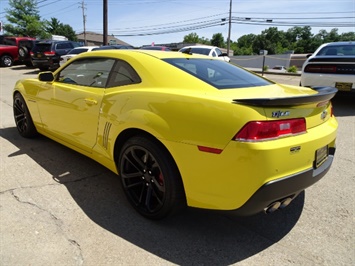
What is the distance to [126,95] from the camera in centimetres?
272

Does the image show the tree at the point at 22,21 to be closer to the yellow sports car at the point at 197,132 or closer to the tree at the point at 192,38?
the yellow sports car at the point at 197,132

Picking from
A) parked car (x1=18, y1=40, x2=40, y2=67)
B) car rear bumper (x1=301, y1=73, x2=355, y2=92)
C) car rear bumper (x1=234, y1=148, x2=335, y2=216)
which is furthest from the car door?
parked car (x1=18, y1=40, x2=40, y2=67)

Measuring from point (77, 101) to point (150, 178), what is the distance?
1323mm

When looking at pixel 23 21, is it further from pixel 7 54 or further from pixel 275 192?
pixel 275 192

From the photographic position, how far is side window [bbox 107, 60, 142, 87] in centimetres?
281

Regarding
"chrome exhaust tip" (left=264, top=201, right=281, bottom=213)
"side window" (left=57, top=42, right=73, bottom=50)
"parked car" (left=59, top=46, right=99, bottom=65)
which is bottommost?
"chrome exhaust tip" (left=264, top=201, right=281, bottom=213)

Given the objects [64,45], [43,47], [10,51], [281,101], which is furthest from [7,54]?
[281,101]

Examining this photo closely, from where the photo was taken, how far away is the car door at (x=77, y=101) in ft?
10.3

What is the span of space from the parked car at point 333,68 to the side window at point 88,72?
5194mm

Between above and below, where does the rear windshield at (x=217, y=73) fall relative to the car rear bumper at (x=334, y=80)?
above

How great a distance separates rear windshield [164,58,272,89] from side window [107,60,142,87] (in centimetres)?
33

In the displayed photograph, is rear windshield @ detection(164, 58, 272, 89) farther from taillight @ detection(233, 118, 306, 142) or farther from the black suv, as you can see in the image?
the black suv

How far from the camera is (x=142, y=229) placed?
2537mm

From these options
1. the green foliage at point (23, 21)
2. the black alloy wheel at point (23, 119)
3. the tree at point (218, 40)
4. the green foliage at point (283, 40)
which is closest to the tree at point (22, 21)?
the green foliage at point (23, 21)
